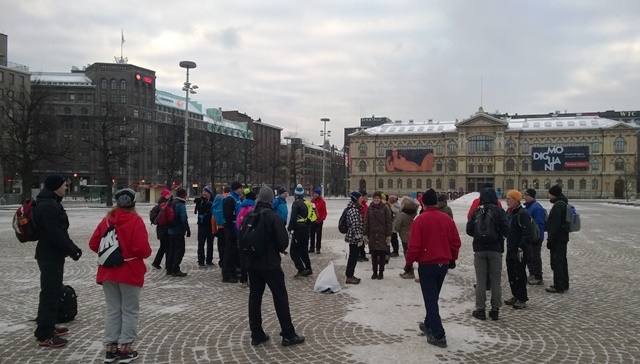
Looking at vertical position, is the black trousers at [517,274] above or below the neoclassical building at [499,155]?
below

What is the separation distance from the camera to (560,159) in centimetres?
9831

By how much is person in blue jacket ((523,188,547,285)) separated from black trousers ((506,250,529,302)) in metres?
1.53

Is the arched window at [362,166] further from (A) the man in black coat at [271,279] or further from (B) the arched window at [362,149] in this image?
(A) the man in black coat at [271,279]

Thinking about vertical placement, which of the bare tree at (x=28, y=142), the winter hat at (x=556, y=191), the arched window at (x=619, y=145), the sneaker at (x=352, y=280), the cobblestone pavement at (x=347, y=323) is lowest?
the cobblestone pavement at (x=347, y=323)

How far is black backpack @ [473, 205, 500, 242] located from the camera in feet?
23.2

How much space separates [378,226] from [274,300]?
4626 mm

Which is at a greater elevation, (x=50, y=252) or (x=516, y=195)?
(x=516, y=195)

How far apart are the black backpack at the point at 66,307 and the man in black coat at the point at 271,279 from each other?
2898 mm

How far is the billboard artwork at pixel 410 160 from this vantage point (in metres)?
107

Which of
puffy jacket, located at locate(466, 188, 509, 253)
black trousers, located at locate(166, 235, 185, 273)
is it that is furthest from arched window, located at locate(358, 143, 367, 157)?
puffy jacket, located at locate(466, 188, 509, 253)

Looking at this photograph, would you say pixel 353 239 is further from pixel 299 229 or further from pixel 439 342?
pixel 439 342

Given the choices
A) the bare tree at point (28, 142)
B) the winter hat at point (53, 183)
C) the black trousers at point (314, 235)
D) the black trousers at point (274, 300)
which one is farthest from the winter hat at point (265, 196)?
the bare tree at point (28, 142)

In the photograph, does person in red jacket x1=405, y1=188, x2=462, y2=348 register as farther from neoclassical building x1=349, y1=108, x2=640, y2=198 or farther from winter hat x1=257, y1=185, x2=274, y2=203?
neoclassical building x1=349, y1=108, x2=640, y2=198

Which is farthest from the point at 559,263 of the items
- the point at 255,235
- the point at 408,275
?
the point at 255,235
